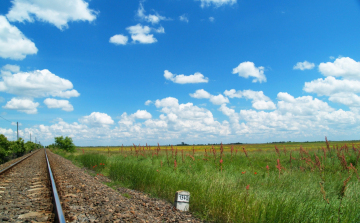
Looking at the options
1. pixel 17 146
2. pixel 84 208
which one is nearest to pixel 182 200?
pixel 84 208

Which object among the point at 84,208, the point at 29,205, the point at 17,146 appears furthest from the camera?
the point at 17,146

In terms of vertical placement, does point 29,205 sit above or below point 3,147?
below

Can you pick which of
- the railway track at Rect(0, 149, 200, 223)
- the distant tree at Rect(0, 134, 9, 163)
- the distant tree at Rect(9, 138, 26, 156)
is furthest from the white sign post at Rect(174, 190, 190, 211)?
the distant tree at Rect(9, 138, 26, 156)

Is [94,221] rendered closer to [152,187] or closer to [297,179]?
[152,187]

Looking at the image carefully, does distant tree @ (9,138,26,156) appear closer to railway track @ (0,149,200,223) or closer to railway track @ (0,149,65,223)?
railway track @ (0,149,65,223)

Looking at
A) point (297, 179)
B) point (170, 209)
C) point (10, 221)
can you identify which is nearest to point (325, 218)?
point (170, 209)

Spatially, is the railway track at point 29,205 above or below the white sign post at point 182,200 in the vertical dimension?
below

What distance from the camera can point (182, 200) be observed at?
5824mm

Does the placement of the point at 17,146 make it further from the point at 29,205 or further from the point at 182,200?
the point at 182,200

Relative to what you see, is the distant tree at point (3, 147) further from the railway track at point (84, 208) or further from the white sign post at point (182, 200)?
the white sign post at point (182, 200)

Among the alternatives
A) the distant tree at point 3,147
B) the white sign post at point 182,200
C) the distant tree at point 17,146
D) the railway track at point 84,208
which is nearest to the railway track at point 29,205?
the railway track at point 84,208

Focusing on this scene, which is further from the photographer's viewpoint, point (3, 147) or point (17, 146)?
point (17, 146)

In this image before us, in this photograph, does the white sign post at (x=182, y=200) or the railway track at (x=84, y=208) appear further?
the white sign post at (x=182, y=200)

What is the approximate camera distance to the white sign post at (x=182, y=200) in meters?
5.79
